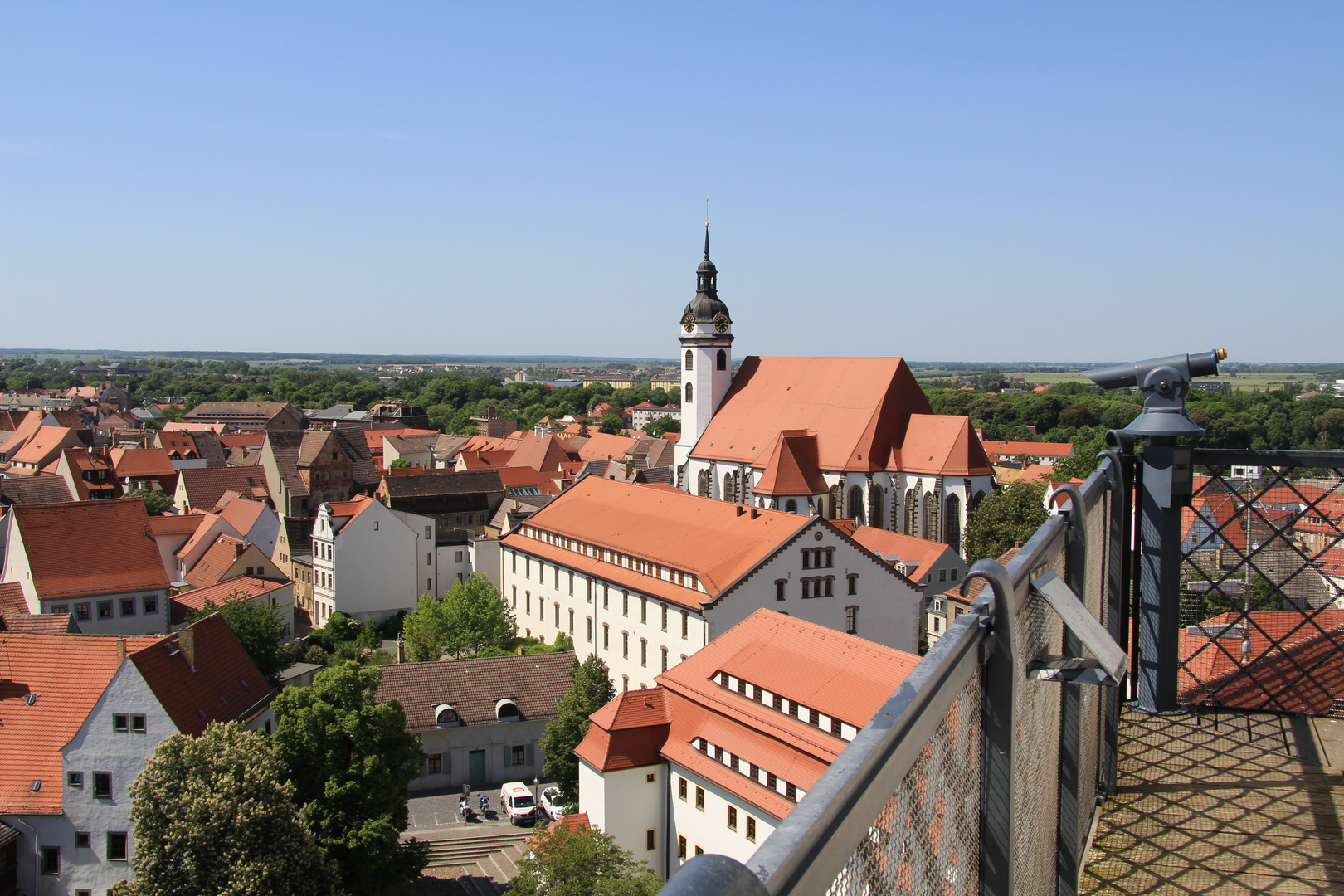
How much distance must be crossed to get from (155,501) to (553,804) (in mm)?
54907

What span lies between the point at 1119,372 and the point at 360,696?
2449 centimetres

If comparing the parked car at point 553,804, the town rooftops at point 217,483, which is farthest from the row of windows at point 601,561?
the town rooftops at point 217,483

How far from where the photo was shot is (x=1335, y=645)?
6.98 m

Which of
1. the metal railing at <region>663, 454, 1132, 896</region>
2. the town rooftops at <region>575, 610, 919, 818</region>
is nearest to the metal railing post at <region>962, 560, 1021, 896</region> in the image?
the metal railing at <region>663, 454, 1132, 896</region>

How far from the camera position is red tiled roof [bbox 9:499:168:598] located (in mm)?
42750

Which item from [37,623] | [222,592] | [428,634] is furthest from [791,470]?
[37,623]

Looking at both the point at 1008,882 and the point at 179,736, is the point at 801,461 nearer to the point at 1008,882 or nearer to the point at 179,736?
the point at 179,736

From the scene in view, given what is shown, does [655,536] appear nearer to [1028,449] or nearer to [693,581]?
[693,581]

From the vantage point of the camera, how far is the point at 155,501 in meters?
75.8

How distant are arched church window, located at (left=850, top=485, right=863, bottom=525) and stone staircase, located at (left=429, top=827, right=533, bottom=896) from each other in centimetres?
2958

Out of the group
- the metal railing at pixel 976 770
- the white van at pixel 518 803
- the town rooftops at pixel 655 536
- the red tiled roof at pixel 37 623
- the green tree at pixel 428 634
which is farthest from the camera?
the green tree at pixel 428 634

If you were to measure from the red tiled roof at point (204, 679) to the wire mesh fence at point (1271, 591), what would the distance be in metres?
25.8

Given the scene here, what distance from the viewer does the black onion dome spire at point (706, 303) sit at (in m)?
64.6

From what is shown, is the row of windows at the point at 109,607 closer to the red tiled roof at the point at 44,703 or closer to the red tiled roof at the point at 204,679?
the red tiled roof at the point at 204,679
